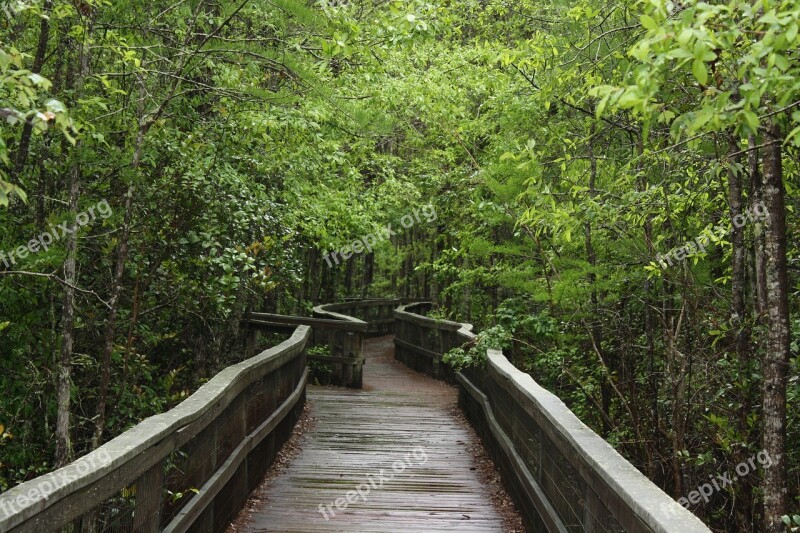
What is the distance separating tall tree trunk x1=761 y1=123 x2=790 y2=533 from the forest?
1 centimetres

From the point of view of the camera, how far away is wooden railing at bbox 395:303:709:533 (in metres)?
3.11

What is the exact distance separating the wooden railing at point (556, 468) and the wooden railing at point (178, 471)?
2.19 m

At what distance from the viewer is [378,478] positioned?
304 inches

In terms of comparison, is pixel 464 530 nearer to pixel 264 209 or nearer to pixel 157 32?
pixel 264 209

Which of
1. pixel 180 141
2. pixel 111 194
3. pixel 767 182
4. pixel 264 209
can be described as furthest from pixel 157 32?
pixel 767 182

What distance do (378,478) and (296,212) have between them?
5.14 metres

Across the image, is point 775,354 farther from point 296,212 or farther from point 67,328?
point 296,212

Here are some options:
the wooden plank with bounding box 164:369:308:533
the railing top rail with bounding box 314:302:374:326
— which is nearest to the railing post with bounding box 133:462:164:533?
the wooden plank with bounding box 164:369:308:533

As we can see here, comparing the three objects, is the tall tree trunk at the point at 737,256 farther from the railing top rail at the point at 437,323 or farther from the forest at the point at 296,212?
the railing top rail at the point at 437,323

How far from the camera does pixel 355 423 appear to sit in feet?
35.2

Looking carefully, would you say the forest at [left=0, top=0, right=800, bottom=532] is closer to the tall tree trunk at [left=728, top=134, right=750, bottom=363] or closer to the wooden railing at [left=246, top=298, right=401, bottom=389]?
the tall tree trunk at [left=728, top=134, right=750, bottom=363]

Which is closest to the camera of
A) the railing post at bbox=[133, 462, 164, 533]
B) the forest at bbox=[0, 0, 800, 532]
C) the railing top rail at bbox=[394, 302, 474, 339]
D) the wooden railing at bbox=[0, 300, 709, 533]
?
the wooden railing at bbox=[0, 300, 709, 533]

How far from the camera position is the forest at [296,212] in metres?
5.73

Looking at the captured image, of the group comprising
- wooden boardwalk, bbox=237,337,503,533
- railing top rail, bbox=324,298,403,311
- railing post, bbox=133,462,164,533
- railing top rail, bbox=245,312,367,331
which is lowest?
wooden boardwalk, bbox=237,337,503,533
